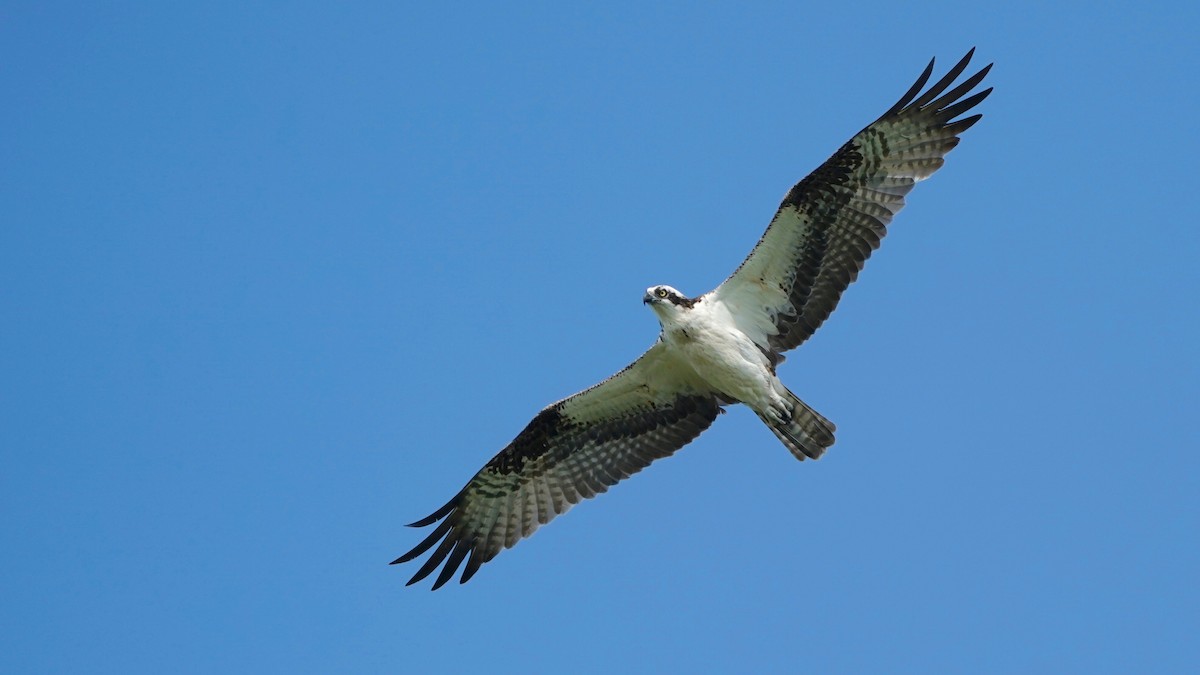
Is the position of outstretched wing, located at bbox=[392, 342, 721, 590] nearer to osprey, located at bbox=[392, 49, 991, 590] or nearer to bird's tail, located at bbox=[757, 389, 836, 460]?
osprey, located at bbox=[392, 49, 991, 590]

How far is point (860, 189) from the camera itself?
13.7 m

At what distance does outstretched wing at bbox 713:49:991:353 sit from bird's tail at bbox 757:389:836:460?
124 centimetres

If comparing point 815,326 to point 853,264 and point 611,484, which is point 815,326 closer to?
point 853,264

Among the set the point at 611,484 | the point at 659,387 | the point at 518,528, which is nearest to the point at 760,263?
the point at 659,387

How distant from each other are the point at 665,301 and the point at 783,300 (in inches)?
51.4

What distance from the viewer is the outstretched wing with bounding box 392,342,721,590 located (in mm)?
14680

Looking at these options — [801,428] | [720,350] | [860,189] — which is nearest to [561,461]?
[720,350]

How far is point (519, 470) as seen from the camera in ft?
49.3

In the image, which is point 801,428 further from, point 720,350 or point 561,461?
point 561,461

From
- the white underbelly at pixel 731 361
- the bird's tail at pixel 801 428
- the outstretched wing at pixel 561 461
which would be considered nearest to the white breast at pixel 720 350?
the white underbelly at pixel 731 361

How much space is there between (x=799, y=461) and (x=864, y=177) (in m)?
2.94

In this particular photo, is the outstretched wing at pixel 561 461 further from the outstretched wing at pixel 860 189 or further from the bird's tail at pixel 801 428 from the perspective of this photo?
the outstretched wing at pixel 860 189

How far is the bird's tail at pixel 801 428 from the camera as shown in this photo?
1369cm

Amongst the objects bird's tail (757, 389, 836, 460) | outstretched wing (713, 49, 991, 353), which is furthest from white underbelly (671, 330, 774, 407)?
outstretched wing (713, 49, 991, 353)
